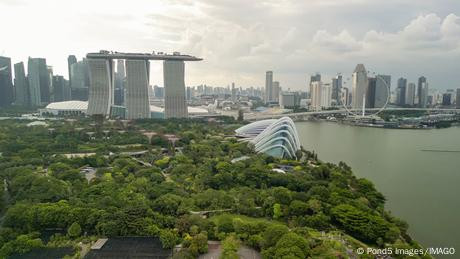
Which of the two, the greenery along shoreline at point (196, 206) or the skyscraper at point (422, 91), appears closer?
the greenery along shoreline at point (196, 206)

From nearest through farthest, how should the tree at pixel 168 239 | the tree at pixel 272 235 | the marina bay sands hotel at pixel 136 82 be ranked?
the tree at pixel 272 235
the tree at pixel 168 239
the marina bay sands hotel at pixel 136 82

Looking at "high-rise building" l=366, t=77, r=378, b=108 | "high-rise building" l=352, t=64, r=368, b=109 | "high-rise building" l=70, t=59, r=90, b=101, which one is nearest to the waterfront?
"high-rise building" l=352, t=64, r=368, b=109

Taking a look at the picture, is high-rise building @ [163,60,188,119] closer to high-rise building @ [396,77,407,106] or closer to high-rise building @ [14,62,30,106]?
high-rise building @ [14,62,30,106]

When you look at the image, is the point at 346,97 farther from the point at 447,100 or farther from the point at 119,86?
the point at 119,86

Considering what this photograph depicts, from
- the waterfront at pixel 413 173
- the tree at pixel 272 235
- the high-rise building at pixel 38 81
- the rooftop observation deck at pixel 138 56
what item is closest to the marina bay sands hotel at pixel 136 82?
the rooftop observation deck at pixel 138 56

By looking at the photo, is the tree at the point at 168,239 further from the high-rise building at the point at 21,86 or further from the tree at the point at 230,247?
the high-rise building at the point at 21,86

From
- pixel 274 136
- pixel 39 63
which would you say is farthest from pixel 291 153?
pixel 39 63

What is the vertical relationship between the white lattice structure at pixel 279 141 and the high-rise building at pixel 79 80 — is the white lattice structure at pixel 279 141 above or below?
Answer: below
